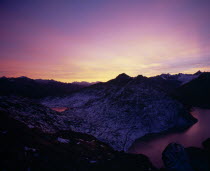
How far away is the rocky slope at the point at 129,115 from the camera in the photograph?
993 inches

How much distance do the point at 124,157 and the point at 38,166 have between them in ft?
34.4

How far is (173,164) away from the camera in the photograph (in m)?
16.7

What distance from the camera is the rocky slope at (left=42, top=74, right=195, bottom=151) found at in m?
25.2

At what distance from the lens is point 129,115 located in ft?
111

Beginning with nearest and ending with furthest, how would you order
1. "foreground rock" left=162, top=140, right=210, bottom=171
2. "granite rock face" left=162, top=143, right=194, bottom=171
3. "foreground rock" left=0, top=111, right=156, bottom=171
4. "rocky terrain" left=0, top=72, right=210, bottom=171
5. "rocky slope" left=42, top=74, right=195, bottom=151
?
"foreground rock" left=0, top=111, right=156, bottom=171
"rocky terrain" left=0, top=72, right=210, bottom=171
"granite rock face" left=162, top=143, right=194, bottom=171
"foreground rock" left=162, top=140, right=210, bottom=171
"rocky slope" left=42, top=74, right=195, bottom=151

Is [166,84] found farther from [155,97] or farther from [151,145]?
[151,145]

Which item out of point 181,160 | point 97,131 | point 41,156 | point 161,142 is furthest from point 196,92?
point 41,156

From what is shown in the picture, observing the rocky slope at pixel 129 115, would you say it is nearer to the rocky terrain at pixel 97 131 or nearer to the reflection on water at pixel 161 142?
the rocky terrain at pixel 97 131

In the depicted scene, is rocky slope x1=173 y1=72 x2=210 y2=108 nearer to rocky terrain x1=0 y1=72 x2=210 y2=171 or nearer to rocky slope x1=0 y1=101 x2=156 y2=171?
rocky terrain x1=0 y1=72 x2=210 y2=171

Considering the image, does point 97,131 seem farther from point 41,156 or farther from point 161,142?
point 41,156

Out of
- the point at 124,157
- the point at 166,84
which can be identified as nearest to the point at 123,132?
the point at 124,157

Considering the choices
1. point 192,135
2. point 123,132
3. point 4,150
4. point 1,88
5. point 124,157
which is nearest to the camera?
point 4,150

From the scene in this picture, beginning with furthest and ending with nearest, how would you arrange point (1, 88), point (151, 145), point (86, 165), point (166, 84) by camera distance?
point (166, 84)
point (1, 88)
point (151, 145)
point (86, 165)

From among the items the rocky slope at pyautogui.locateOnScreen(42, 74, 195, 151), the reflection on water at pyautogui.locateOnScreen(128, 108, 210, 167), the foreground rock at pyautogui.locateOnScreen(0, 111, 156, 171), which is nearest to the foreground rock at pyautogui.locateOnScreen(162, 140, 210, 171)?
the reflection on water at pyautogui.locateOnScreen(128, 108, 210, 167)
